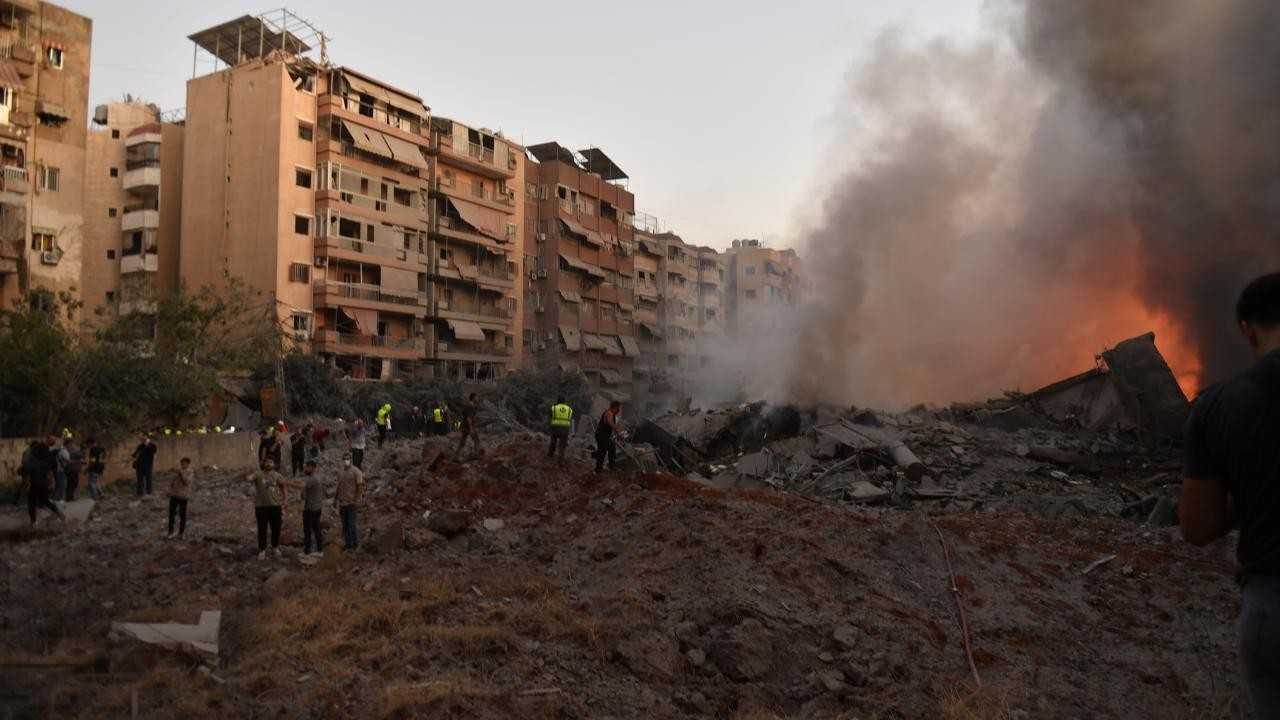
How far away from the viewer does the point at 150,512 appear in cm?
1544

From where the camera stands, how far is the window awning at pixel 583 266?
5147cm

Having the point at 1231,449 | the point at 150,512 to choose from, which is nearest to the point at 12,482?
the point at 150,512

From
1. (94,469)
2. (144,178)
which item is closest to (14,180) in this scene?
(144,178)

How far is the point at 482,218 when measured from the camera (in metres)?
44.9

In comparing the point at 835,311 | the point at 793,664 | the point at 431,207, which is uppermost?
the point at 431,207

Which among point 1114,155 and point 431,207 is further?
point 431,207

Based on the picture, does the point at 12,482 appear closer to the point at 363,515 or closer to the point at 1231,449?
the point at 363,515

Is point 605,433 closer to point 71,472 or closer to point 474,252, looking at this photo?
point 71,472

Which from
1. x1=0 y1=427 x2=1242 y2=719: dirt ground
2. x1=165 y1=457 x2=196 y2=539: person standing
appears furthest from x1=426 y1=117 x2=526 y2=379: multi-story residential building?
x1=0 y1=427 x2=1242 y2=719: dirt ground

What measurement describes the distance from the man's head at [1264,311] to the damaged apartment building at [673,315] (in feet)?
169

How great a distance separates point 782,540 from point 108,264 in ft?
133

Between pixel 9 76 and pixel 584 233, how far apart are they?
31690 millimetres

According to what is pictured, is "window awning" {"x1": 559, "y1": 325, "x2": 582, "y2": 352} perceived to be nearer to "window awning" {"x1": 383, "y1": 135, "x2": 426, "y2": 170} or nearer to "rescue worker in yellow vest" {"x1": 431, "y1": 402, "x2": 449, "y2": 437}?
"window awning" {"x1": 383, "y1": 135, "x2": 426, "y2": 170}

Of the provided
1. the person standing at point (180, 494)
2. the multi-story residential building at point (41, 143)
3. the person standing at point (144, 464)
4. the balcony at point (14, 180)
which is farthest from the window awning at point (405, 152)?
the person standing at point (180, 494)
